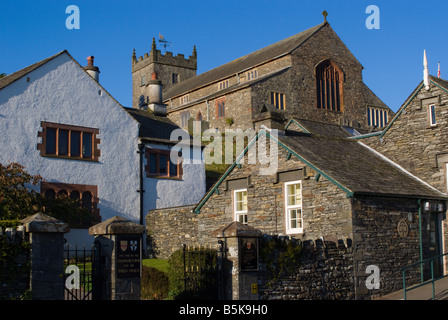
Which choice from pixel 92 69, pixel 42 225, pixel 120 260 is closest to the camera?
pixel 42 225

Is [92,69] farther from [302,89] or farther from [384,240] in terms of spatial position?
[384,240]

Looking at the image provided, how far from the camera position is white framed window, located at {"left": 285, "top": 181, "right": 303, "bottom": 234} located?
20.1m

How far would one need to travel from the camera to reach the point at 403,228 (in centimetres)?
1970

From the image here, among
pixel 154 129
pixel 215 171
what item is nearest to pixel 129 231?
pixel 154 129

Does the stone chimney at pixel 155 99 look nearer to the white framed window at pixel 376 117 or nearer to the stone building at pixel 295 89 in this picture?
the stone building at pixel 295 89

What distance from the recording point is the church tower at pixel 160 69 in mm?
82750

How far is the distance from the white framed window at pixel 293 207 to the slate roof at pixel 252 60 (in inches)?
1231

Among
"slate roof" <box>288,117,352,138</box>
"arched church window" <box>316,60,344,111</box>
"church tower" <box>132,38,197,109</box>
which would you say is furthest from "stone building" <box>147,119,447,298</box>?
"church tower" <box>132,38,197,109</box>

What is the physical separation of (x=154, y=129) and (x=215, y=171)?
24.1 feet

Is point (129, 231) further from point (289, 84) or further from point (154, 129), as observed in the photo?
point (289, 84)

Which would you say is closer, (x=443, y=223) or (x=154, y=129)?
(x=443, y=223)

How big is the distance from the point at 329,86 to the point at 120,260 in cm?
4327

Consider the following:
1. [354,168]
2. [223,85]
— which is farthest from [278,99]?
[354,168]
